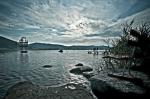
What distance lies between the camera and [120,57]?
11539 mm

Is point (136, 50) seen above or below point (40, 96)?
above

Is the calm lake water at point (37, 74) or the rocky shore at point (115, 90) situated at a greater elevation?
the rocky shore at point (115, 90)

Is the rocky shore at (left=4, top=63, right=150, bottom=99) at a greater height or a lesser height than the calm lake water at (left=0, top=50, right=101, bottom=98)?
greater

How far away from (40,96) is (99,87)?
15.6ft

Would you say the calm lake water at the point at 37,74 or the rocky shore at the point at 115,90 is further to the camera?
the calm lake water at the point at 37,74

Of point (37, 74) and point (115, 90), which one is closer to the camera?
point (115, 90)

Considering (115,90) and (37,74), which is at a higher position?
(115,90)

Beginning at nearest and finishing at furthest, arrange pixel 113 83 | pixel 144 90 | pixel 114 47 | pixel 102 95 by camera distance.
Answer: pixel 144 90 < pixel 113 83 < pixel 102 95 < pixel 114 47

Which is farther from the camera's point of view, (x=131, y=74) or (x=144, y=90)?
(x=131, y=74)

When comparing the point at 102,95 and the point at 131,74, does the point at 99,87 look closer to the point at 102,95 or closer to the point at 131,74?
the point at 102,95

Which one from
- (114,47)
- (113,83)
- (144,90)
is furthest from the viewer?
(114,47)

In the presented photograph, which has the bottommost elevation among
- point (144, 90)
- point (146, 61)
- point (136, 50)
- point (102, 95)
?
point (102, 95)

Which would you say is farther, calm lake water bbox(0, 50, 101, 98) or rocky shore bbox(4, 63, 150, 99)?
calm lake water bbox(0, 50, 101, 98)

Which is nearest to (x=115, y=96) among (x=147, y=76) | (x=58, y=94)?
(x=147, y=76)
